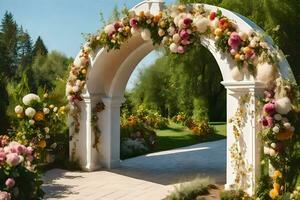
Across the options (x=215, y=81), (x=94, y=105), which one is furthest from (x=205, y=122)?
(x=94, y=105)

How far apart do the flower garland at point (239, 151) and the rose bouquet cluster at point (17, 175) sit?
3.45m

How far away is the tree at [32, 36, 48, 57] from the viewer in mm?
51009

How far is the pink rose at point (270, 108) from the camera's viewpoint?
7.05m

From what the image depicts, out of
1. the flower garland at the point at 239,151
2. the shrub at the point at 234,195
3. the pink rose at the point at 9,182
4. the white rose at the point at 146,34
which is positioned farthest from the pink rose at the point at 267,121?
the pink rose at the point at 9,182

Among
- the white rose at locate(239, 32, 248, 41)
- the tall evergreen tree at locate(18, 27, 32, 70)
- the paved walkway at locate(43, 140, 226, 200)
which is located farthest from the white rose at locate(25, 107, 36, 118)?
the tall evergreen tree at locate(18, 27, 32, 70)

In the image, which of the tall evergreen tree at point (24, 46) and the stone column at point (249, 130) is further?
the tall evergreen tree at point (24, 46)

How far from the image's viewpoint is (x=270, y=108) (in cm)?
705

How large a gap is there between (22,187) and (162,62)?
87.3ft

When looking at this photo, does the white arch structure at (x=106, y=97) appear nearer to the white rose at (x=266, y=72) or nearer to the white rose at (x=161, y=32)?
the white rose at (x=161, y=32)

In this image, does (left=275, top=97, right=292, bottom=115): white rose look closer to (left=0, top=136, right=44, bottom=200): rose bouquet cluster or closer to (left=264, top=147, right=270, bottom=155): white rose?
(left=264, top=147, right=270, bottom=155): white rose

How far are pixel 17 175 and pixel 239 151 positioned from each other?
3.85 m

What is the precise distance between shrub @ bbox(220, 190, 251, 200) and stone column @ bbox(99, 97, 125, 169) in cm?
423

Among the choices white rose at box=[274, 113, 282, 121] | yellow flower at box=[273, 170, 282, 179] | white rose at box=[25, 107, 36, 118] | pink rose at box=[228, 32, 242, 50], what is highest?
pink rose at box=[228, 32, 242, 50]

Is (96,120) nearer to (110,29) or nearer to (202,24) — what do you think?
(110,29)
